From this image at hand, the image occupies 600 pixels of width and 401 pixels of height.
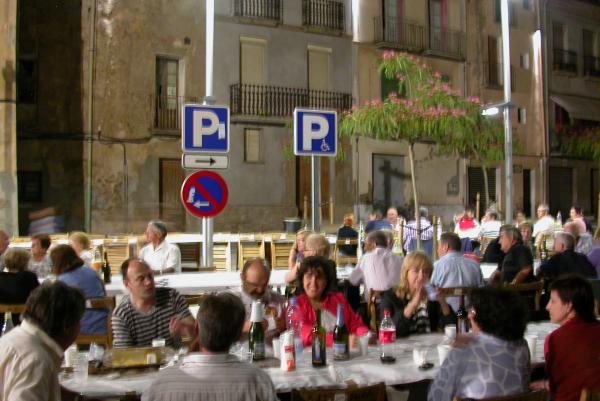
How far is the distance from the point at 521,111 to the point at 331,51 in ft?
31.2

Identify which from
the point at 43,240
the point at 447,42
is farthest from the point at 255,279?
the point at 447,42

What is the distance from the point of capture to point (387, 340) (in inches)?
176

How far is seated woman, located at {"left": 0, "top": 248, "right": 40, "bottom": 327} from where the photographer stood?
6.38 meters

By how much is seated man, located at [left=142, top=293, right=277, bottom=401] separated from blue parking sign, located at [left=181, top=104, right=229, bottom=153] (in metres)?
5.03

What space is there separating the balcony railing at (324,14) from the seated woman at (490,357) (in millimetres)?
21871

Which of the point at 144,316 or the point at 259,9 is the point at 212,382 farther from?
the point at 259,9

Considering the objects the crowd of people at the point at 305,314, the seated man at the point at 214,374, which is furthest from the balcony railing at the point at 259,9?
the seated man at the point at 214,374

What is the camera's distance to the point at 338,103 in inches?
994

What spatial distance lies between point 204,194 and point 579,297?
15.0 feet

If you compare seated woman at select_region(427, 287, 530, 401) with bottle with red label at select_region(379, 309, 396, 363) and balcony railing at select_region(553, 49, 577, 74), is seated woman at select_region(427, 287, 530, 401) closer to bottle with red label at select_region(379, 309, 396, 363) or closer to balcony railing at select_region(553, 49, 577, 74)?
bottle with red label at select_region(379, 309, 396, 363)

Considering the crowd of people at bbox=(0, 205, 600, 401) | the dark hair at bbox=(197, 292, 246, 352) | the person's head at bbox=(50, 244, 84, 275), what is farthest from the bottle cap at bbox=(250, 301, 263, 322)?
the person's head at bbox=(50, 244, 84, 275)

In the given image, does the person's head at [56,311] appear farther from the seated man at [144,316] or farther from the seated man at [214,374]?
the seated man at [144,316]

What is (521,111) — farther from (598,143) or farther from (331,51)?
(331,51)

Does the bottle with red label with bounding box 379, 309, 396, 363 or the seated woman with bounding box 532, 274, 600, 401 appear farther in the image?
the bottle with red label with bounding box 379, 309, 396, 363
